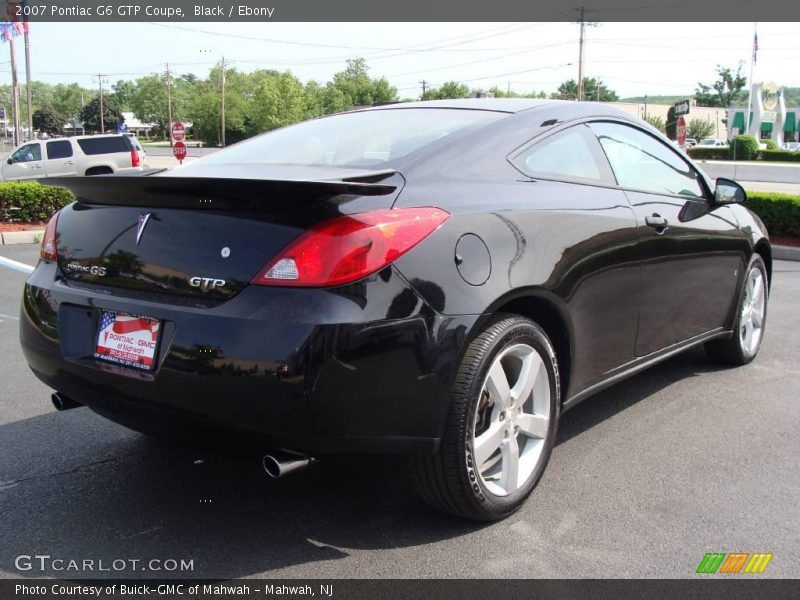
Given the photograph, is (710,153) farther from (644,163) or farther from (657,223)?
(657,223)

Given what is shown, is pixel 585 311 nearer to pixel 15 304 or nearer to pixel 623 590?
pixel 623 590

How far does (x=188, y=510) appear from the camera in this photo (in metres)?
2.99

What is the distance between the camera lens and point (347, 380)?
2.39 metres

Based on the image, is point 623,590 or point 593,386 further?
point 593,386

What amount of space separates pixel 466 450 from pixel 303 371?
69 cm

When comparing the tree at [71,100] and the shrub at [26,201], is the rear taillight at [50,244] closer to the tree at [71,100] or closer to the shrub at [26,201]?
the shrub at [26,201]

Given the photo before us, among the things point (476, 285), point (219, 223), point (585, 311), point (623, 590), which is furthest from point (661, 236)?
point (219, 223)

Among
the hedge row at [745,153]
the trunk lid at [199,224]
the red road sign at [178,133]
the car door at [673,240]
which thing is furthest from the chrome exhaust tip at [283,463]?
the hedge row at [745,153]

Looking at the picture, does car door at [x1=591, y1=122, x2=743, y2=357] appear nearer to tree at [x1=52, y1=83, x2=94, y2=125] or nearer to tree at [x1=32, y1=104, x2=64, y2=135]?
tree at [x1=32, y1=104, x2=64, y2=135]

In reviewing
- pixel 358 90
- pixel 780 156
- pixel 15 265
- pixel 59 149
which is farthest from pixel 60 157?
pixel 358 90

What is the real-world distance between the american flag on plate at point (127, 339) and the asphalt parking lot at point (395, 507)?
18.1 inches

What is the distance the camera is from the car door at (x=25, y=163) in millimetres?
24109

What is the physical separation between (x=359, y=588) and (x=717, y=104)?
171320mm

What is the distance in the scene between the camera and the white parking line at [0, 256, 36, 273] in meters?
9.43
